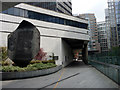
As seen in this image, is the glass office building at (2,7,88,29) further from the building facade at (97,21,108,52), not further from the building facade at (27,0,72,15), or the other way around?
the building facade at (97,21,108,52)

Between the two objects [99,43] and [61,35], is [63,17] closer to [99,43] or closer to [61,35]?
[61,35]

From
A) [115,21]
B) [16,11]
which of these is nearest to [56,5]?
[16,11]

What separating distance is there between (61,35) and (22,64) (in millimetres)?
15577

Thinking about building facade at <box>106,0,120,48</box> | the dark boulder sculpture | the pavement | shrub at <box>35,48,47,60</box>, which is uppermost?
building facade at <box>106,0,120,48</box>

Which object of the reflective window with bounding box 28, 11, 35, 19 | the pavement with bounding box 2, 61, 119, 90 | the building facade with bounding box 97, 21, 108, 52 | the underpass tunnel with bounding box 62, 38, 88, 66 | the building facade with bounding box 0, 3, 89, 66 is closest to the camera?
the pavement with bounding box 2, 61, 119, 90

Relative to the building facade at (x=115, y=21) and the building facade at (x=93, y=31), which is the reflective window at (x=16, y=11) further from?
the building facade at (x=93, y=31)

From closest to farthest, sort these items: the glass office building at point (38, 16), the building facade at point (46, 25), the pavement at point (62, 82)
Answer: the pavement at point (62, 82) → the building facade at point (46, 25) → the glass office building at point (38, 16)

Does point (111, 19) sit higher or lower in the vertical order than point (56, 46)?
higher

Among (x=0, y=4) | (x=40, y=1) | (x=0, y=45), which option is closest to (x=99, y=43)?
(x=40, y=1)

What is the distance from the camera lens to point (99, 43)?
108062 mm

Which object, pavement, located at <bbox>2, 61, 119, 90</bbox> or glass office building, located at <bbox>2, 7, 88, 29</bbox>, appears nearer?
pavement, located at <bbox>2, 61, 119, 90</bbox>

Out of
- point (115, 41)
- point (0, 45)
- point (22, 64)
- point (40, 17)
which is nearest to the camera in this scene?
point (22, 64)

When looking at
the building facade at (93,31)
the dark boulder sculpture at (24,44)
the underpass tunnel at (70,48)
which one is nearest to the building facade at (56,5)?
the underpass tunnel at (70,48)

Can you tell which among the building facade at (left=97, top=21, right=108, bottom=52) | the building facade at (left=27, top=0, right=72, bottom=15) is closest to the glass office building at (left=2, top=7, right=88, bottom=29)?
the building facade at (left=27, top=0, right=72, bottom=15)
